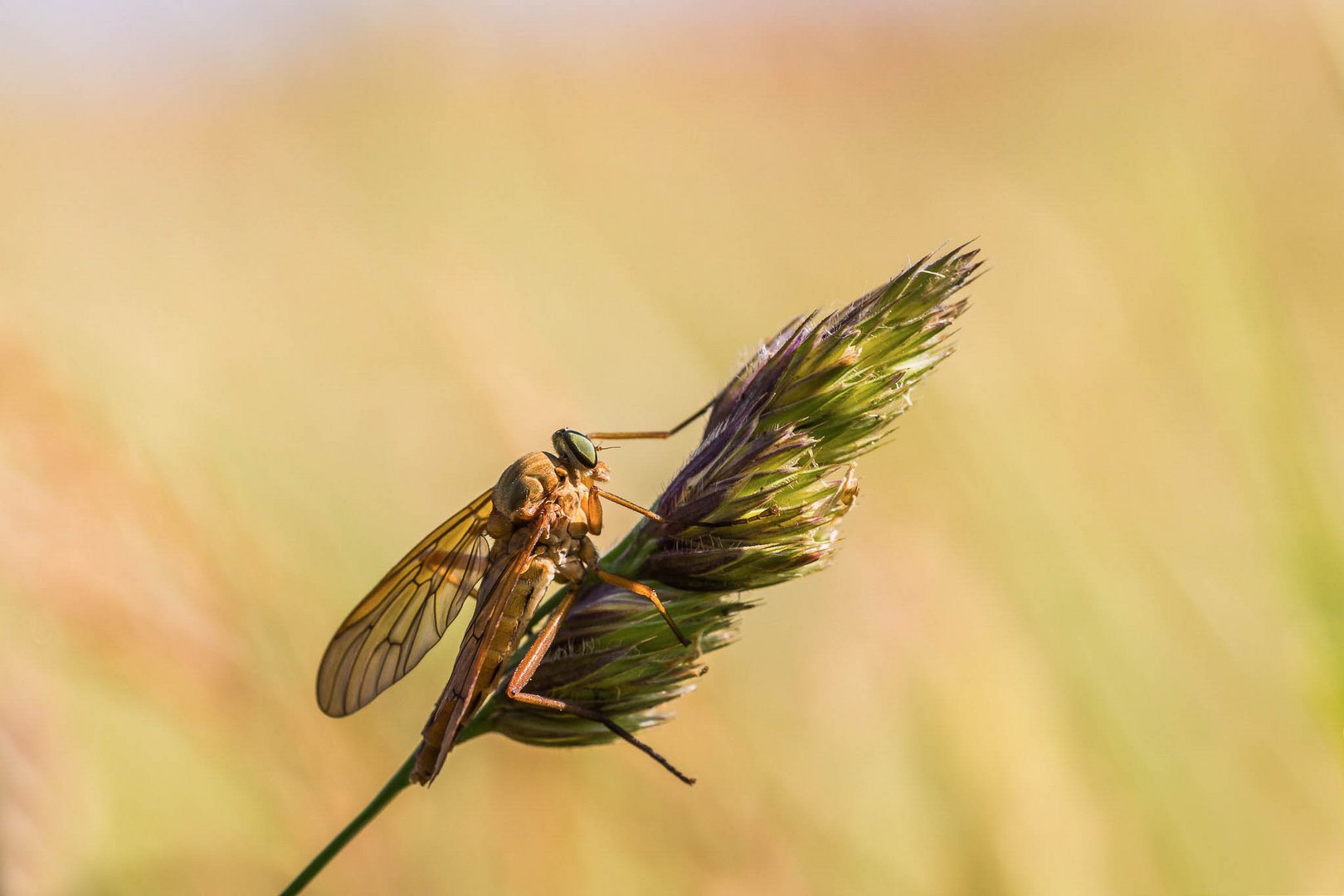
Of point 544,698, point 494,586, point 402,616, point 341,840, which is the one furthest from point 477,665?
point 341,840

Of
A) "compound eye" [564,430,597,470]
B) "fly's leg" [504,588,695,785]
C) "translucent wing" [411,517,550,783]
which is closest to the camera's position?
"translucent wing" [411,517,550,783]

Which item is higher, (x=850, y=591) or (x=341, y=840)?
(x=341, y=840)

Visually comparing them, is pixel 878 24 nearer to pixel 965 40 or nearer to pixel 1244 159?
pixel 965 40

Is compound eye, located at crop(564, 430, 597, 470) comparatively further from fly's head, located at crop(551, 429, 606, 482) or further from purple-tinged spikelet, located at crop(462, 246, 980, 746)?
purple-tinged spikelet, located at crop(462, 246, 980, 746)

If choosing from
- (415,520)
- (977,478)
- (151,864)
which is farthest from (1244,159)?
(415,520)

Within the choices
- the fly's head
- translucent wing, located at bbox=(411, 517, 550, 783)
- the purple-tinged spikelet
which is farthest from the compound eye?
the purple-tinged spikelet

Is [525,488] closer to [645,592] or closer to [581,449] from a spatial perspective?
[581,449]

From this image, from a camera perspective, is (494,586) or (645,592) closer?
(645,592)
